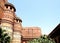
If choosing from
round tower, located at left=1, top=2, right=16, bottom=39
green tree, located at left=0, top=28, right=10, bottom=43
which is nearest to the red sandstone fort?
round tower, located at left=1, top=2, right=16, bottom=39

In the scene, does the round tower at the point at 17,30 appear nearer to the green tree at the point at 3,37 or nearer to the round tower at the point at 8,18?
the round tower at the point at 8,18

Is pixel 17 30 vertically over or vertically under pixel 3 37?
over

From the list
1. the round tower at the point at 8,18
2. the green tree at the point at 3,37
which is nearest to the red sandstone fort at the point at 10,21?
the round tower at the point at 8,18

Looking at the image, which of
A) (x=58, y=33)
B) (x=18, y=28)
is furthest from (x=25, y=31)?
(x=58, y=33)

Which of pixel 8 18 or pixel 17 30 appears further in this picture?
pixel 17 30

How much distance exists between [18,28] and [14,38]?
2770 millimetres

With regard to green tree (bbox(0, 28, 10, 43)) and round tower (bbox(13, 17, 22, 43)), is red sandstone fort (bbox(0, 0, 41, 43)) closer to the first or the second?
round tower (bbox(13, 17, 22, 43))

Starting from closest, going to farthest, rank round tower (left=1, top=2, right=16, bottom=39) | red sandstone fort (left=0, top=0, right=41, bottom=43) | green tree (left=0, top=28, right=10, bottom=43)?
green tree (left=0, top=28, right=10, bottom=43), round tower (left=1, top=2, right=16, bottom=39), red sandstone fort (left=0, top=0, right=41, bottom=43)

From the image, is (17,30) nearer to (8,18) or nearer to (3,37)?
(8,18)

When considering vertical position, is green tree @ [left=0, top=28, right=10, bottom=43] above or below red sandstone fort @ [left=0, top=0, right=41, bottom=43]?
below

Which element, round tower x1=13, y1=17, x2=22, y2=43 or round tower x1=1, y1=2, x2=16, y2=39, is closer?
round tower x1=1, y1=2, x2=16, y2=39

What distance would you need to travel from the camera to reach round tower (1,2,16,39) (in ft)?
103

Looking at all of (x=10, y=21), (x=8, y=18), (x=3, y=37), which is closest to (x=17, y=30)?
(x=10, y=21)

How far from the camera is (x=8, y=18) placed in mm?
32688
